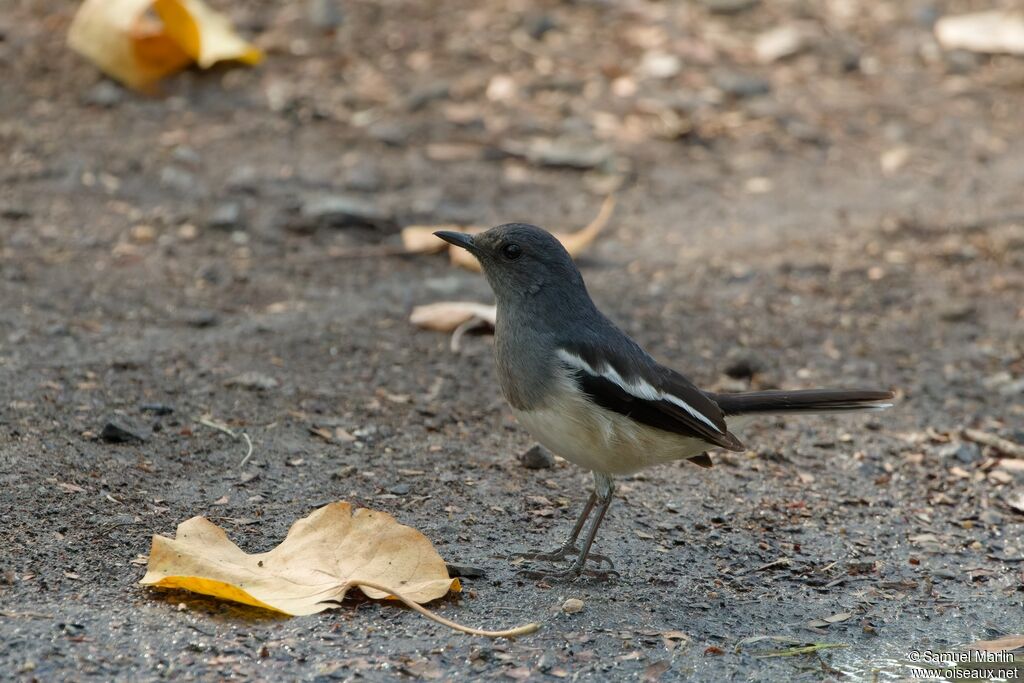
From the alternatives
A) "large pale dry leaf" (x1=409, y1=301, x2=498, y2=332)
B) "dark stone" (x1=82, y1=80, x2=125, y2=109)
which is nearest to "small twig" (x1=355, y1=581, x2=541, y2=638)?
"large pale dry leaf" (x1=409, y1=301, x2=498, y2=332)

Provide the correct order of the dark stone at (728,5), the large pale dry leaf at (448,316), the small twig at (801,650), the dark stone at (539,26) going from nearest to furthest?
the small twig at (801,650)
the large pale dry leaf at (448,316)
the dark stone at (539,26)
the dark stone at (728,5)

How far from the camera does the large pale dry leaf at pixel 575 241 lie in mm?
7484

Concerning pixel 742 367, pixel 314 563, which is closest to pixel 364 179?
pixel 742 367

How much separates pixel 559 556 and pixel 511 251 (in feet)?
3.94

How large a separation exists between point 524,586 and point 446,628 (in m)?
0.49

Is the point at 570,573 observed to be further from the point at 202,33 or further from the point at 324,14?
the point at 324,14

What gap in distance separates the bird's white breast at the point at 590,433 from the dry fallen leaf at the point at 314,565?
632mm

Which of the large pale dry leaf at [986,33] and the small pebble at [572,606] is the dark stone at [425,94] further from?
the small pebble at [572,606]

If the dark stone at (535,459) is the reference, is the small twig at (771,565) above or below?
below

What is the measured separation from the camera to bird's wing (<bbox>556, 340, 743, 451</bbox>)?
4.55 metres

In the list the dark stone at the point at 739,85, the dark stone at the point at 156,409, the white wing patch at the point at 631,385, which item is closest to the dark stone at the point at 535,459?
the white wing patch at the point at 631,385

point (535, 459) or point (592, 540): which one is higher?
point (592, 540)

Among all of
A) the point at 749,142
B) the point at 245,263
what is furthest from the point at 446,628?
the point at 749,142

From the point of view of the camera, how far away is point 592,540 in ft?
15.1
